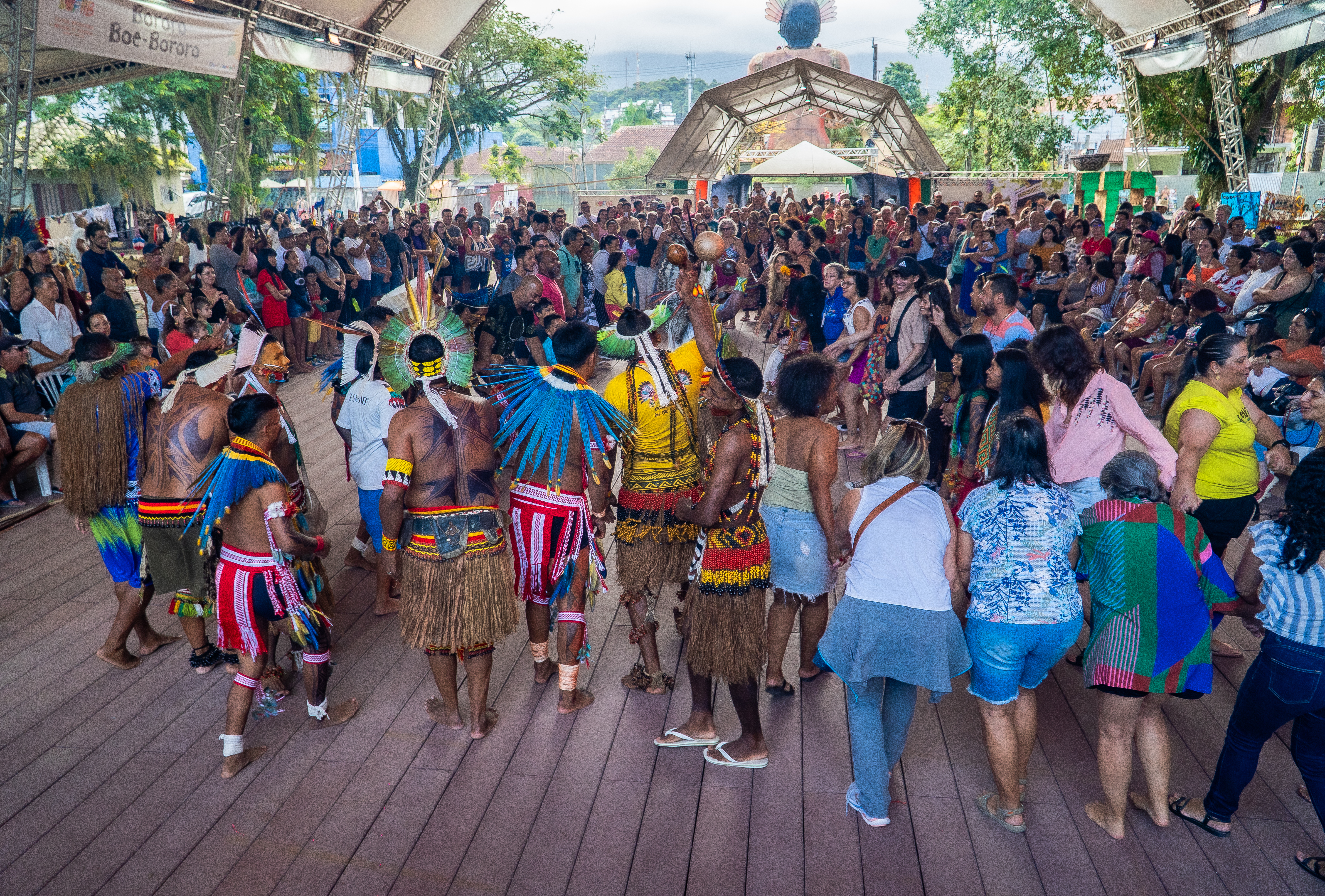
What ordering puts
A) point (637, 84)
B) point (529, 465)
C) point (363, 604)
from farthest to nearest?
point (637, 84) < point (363, 604) < point (529, 465)

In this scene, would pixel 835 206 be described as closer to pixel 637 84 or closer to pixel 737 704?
pixel 737 704

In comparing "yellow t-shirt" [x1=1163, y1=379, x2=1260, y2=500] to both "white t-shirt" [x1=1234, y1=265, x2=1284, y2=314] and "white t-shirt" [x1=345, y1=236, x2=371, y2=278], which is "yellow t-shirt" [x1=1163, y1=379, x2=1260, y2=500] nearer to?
"white t-shirt" [x1=1234, y1=265, x2=1284, y2=314]

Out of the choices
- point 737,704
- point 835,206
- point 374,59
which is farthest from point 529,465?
point 374,59

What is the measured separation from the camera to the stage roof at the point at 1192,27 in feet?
36.9

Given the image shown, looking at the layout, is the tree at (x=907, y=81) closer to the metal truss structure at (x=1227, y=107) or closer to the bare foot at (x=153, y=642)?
the metal truss structure at (x=1227, y=107)

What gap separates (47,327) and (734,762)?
20.4ft

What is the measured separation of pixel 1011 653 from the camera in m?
2.65

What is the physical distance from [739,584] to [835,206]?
13632 millimetres

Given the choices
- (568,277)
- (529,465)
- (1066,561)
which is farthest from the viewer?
(568,277)

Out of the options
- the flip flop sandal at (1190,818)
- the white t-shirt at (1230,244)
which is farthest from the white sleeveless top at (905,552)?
the white t-shirt at (1230,244)

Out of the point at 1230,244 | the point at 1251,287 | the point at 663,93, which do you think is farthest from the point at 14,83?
the point at 663,93

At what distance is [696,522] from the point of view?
3025 mm

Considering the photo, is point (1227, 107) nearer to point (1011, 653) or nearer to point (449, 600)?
point (1011, 653)

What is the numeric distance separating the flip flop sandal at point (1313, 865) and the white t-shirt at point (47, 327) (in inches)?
302
